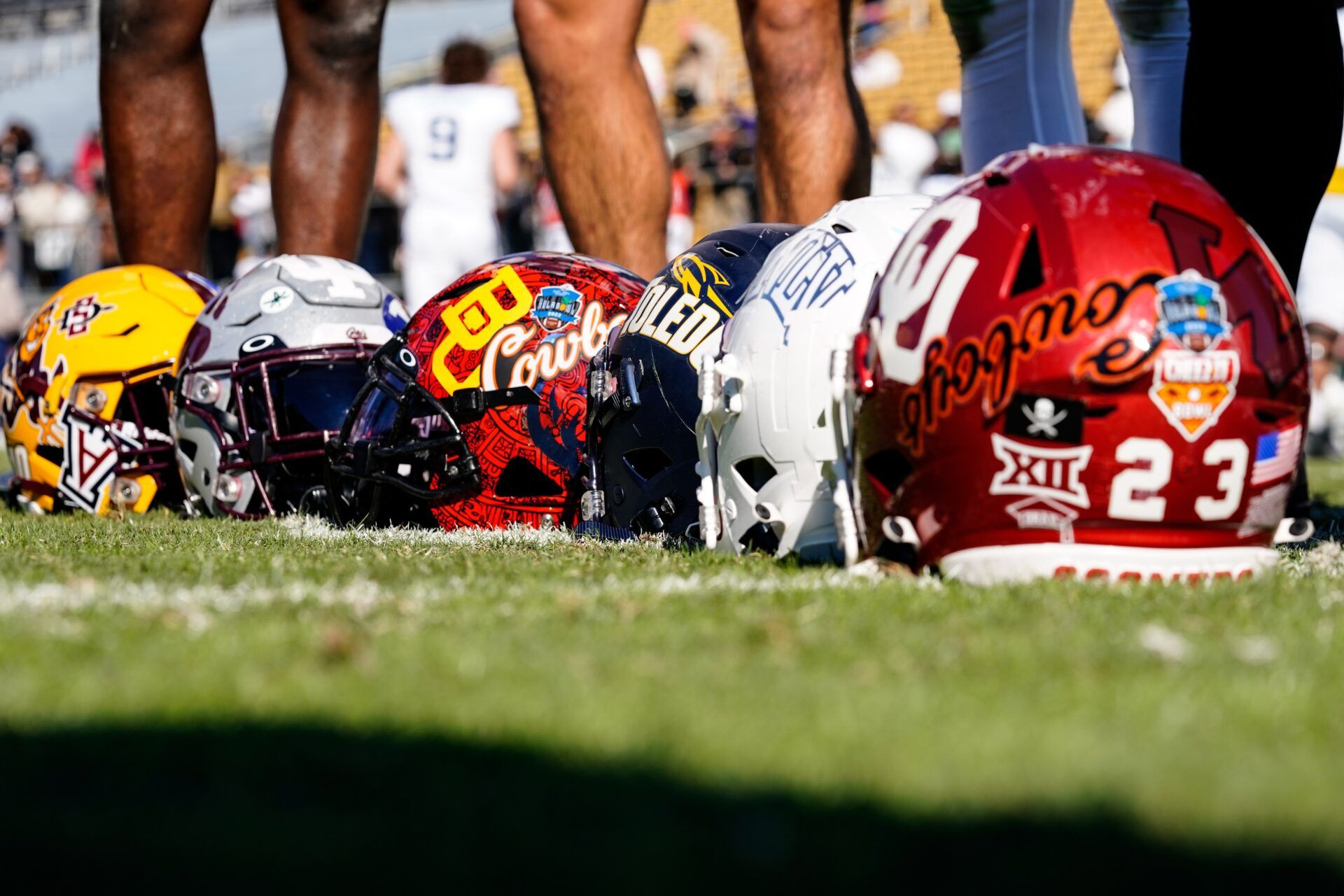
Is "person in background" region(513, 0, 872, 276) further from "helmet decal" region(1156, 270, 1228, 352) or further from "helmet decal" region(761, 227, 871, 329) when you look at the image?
"helmet decal" region(1156, 270, 1228, 352)

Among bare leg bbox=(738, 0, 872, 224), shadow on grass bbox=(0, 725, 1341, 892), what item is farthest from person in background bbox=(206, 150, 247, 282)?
shadow on grass bbox=(0, 725, 1341, 892)

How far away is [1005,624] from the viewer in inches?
71.3

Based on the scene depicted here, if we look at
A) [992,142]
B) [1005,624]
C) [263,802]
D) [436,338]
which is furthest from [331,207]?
[263,802]

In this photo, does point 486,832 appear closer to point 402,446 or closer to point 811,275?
point 811,275

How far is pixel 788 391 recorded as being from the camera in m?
2.50

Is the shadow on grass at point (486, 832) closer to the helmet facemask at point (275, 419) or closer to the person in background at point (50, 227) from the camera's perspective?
the helmet facemask at point (275, 419)

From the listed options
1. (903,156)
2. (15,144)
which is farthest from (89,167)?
(903,156)

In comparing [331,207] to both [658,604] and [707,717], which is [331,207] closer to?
[658,604]

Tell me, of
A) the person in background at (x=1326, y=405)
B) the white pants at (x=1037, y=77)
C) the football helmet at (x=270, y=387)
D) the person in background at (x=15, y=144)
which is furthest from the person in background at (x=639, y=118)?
the person in background at (x=15, y=144)

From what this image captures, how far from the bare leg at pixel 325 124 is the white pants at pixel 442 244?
2357 mm

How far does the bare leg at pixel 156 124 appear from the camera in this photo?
4.21 metres

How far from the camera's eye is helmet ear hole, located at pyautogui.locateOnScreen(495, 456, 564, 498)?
3.07 m

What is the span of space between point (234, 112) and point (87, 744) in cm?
2117

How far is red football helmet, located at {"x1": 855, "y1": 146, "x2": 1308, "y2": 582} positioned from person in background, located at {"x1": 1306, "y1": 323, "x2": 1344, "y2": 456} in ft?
18.4
